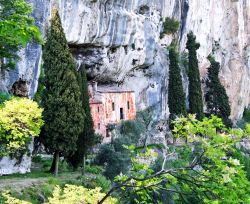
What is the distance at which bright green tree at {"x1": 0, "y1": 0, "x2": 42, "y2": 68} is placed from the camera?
6109 millimetres

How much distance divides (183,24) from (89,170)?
28.4 meters

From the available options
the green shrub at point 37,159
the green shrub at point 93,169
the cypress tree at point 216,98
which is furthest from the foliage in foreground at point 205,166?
the cypress tree at point 216,98

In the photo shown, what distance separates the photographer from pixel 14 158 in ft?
68.6

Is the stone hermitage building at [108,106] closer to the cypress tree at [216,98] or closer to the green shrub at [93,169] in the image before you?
the green shrub at [93,169]

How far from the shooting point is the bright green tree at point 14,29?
20.0 ft

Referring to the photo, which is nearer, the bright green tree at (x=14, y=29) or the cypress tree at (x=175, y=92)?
the bright green tree at (x=14, y=29)

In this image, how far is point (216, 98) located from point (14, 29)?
4718 cm

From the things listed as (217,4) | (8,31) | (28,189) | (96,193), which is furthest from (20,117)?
(217,4)

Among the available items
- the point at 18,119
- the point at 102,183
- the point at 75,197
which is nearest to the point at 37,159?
the point at 102,183

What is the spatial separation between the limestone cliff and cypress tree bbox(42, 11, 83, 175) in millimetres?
666

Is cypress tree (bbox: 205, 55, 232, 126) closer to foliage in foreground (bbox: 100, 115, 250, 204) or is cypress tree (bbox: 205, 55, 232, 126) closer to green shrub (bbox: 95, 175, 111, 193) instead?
green shrub (bbox: 95, 175, 111, 193)

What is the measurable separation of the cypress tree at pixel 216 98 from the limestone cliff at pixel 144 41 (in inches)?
52.7

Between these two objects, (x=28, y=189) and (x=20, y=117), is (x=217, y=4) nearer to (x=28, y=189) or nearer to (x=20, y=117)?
(x=28, y=189)

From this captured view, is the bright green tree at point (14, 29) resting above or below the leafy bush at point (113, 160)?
above
